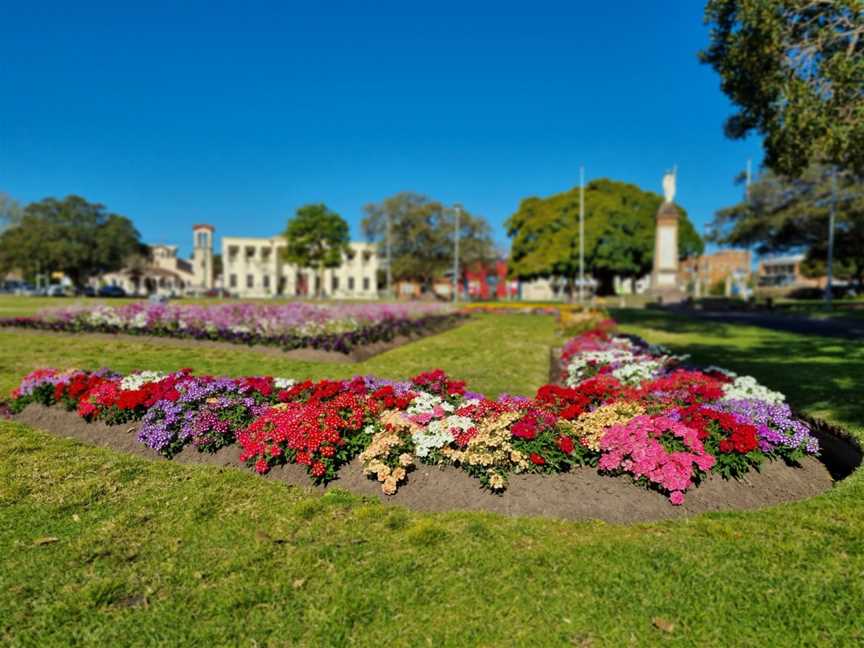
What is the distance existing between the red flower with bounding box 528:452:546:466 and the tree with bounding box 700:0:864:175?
1133cm

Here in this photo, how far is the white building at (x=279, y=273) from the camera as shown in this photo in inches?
3250

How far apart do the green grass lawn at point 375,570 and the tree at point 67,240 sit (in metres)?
66.2

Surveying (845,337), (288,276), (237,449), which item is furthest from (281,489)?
(288,276)

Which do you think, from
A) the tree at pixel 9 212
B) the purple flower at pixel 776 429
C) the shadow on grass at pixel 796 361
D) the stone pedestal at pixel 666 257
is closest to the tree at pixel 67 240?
the tree at pixel 9 212

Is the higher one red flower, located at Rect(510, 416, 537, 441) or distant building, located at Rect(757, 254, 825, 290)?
distant building, located at Rect(757, 254, 825, 290)

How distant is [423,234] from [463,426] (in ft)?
189

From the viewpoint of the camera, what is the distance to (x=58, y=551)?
11.3 ft

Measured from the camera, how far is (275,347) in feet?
41.6

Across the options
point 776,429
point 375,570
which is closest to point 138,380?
point 375,570

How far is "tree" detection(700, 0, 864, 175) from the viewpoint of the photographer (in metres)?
11.2

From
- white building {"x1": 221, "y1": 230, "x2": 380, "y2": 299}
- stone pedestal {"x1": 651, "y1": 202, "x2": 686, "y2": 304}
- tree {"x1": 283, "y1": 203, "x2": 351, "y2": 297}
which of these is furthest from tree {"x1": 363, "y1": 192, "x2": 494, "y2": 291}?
stone pedestal {"x1": 651, "y1": 202, "x2": 686, "y2": 304}

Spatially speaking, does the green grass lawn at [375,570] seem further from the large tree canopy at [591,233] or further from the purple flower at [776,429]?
the large tree canopy at [591,233]

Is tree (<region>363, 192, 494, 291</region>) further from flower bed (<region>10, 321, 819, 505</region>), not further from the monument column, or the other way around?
flower bed (<region>10, 321, 819, 505</region>)

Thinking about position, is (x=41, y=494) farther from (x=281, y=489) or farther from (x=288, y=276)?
(x=288, y=276)
